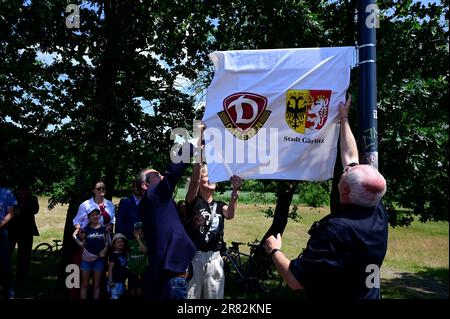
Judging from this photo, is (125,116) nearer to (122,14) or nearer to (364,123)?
(122,14)

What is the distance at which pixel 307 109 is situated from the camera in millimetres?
3943

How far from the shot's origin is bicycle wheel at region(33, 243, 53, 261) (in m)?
13.2

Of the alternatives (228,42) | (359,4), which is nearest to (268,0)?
(228,42)

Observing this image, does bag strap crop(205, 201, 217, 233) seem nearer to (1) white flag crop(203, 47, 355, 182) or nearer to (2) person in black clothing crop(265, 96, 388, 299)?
(1) white flag crop(203, 47, 355, 182)

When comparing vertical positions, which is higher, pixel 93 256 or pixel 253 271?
A: pixel 93 256

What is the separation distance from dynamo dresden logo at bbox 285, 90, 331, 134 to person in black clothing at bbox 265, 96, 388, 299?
138 centimetres

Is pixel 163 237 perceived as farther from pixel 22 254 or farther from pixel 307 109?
pixel 22 254

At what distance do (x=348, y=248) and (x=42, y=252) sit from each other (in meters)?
12.9

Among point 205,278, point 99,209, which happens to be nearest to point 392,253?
point 99,209

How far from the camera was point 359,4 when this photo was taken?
132 inches

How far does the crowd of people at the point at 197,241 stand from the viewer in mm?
2389

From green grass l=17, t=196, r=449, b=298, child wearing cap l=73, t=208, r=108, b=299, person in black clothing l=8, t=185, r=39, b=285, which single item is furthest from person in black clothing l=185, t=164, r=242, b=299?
person in black clothing l=8, t=185, r=39, b=285

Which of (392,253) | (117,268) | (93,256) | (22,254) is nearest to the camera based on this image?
(117,268)
